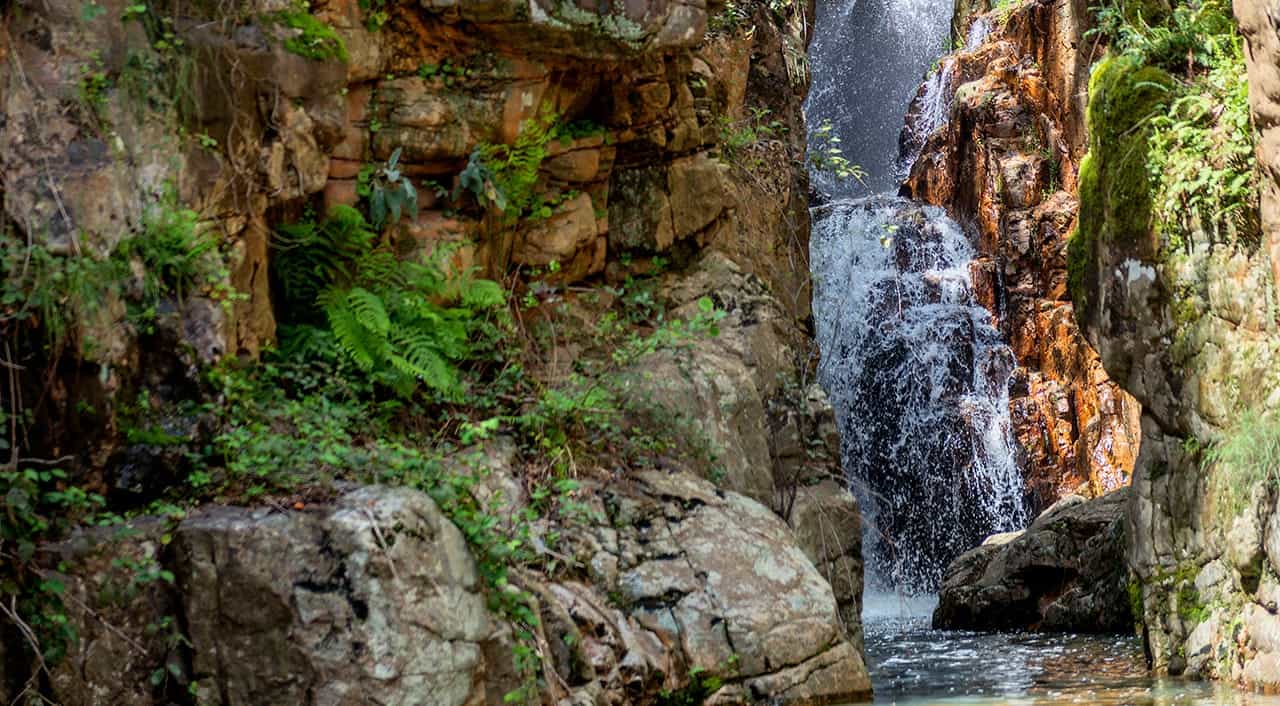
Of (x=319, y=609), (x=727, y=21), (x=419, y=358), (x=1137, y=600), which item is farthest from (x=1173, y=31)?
(x=319, y=609)

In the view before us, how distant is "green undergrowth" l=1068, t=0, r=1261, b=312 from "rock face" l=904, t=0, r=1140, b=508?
6.74 m

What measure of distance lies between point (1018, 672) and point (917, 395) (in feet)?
28.8

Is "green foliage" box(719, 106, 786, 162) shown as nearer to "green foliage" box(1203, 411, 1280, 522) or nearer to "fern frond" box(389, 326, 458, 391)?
"fern frond" box(389, 326, 458, 391)

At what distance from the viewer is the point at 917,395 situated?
60.3 feet

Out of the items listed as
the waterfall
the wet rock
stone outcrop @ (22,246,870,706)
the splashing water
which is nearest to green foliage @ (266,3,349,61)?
stone outcrop @ (22,246,870,706)

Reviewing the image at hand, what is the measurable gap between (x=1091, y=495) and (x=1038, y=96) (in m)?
7.13

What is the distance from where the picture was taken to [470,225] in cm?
928

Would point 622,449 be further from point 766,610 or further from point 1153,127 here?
point 1153,127

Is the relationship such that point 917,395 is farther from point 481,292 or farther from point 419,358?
point 419,358

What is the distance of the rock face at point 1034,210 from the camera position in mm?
18078

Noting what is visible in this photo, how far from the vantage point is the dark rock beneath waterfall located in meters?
13.4

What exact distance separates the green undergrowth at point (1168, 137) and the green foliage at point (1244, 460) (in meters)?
1.33

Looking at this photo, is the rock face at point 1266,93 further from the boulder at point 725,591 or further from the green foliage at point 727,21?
the green foliage at point 727,21

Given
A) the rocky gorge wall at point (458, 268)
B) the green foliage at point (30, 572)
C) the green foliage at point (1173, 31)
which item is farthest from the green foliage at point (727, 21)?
the green foliage at point (30, 572)
